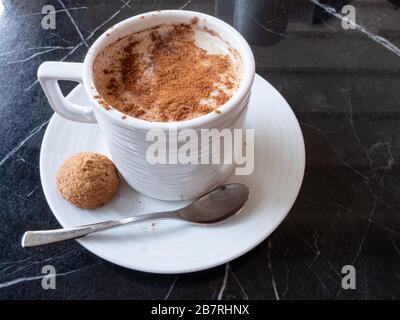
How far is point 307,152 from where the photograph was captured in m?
0.84

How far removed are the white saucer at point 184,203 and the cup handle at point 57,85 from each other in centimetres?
8

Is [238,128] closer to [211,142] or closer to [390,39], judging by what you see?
[211,142]

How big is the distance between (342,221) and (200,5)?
0.63 metres

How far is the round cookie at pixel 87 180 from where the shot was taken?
0.68 metres

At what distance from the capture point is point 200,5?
1085 mm

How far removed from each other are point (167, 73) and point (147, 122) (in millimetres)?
144

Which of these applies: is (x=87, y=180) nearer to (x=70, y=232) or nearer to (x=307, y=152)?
(x=70, y=232)

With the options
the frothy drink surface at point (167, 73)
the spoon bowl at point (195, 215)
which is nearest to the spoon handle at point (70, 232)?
the spoon bowl at point (195, 215)

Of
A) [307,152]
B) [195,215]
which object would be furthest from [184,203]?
[307,152]

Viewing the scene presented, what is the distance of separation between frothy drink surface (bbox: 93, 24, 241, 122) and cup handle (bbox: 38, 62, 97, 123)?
0.03m

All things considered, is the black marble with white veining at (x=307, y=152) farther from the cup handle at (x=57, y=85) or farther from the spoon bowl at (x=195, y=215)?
the cup handle at (x=57, y=85)

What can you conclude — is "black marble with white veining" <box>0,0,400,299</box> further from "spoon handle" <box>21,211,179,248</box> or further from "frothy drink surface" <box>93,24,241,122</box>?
"frothy drink surface" <box>93,24,241,122</box>

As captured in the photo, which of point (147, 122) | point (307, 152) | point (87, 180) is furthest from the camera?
point (307, 152)

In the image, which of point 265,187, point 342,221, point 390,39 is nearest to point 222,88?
point 265,187
